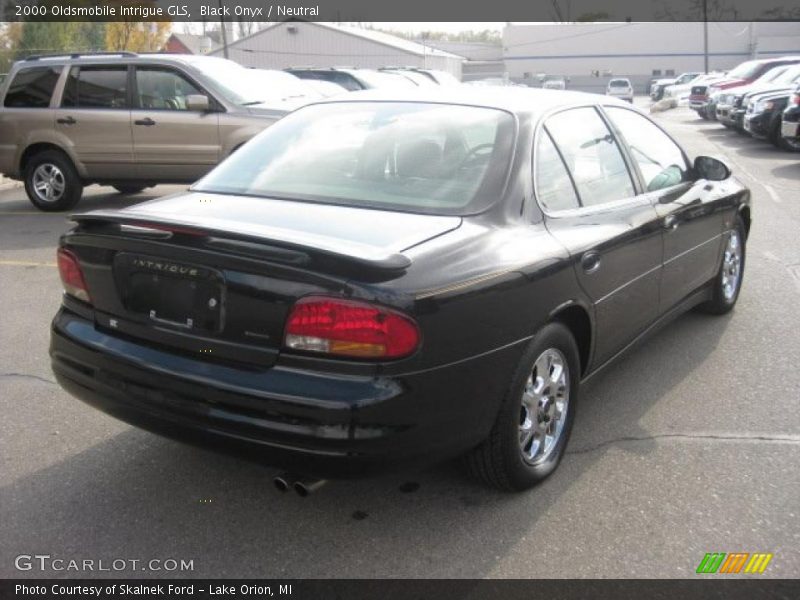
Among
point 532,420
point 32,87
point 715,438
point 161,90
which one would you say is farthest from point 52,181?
point 715,438

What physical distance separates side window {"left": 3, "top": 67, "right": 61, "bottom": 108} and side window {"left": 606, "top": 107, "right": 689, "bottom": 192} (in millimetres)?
8069

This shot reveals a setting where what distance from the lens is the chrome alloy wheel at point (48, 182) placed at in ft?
33.3

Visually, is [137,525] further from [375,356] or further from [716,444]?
[716,444]

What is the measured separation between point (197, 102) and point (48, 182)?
2.51 meters

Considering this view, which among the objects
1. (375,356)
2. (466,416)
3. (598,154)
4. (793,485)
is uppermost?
(598,154)

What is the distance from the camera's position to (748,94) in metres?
19.0

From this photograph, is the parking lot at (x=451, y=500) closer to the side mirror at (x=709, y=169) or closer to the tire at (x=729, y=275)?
the tire at (x=729, y=275)

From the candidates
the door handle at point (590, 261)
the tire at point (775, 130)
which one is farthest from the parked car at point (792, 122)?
the door handle at point (590, 261)

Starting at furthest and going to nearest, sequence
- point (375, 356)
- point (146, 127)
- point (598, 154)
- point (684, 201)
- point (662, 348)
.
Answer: point (146, 127), point (662, 348), point (684, 201), point (598, 154), point (375, 356)

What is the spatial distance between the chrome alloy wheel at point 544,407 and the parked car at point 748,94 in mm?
16212

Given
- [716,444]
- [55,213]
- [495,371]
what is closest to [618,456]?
[716,444]

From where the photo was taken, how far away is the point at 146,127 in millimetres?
9688

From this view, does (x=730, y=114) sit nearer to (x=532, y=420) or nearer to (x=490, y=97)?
(x=490, y=97)

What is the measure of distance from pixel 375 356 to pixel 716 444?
1998 mm
